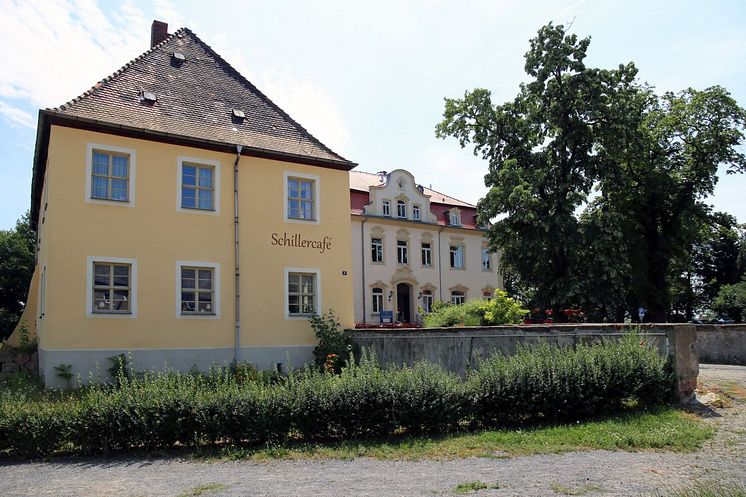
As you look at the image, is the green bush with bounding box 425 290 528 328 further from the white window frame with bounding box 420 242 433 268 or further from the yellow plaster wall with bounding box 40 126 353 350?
the white window frame with bounding box 420 242 433 268

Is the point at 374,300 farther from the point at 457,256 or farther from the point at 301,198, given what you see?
the point at 301,198

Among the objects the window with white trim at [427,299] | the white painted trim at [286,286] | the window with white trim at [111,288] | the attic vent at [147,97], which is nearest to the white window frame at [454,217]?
the window with white trim at [427,299]

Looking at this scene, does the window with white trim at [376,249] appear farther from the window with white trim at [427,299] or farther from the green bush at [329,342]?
the green bush at [329,342]

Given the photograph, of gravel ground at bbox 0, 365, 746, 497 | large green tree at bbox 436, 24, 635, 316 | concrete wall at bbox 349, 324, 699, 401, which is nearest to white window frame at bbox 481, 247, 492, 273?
large green tree at bbox 436, 24, 635, 316

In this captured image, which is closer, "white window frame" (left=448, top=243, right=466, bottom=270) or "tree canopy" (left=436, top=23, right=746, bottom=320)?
"tree canopy" (left=436, top=23, right=746, bottom=320)

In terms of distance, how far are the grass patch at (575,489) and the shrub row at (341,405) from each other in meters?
3.20

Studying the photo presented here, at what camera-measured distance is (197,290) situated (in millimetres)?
18031

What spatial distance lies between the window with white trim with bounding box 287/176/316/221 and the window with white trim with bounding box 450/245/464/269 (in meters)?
23.4

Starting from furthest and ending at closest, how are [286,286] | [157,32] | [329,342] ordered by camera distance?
[157,32], [286,286], [329,342]

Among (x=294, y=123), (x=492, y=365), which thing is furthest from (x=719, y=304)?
(x=492, y=365)

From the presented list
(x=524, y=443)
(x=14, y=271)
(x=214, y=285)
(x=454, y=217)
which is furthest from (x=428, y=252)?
(x=524, y=443)

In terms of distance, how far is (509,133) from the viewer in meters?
28.1

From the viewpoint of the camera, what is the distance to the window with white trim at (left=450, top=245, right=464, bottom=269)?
42.5m

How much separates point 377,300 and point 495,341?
2545 cm
